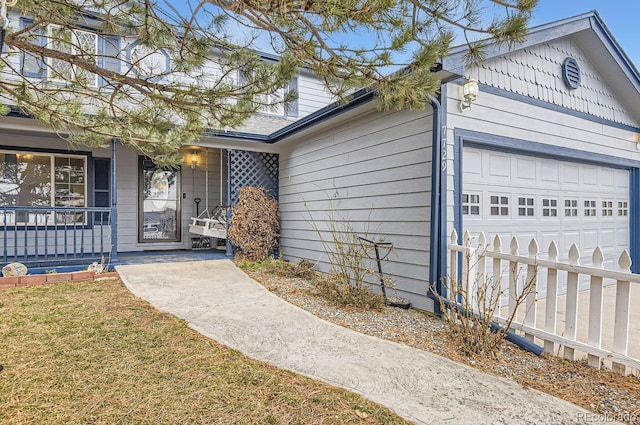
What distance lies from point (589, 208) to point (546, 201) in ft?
4.10

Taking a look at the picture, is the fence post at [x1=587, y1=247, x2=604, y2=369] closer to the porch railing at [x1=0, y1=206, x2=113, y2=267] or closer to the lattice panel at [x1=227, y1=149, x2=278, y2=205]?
the lattice panel at [x1=227, y1=149, x2=278, y2=205]

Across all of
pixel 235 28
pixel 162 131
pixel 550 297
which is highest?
pixel 235 28

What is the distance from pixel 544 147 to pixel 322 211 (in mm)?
3551

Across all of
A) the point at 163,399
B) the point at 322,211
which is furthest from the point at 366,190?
the point at 163,399

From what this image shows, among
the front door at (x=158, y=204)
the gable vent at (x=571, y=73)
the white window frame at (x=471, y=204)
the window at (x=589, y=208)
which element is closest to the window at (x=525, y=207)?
the white window frame at (x=471, y=204)

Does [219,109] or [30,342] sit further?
[219,109]

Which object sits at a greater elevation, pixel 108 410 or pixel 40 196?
pixel 40 196

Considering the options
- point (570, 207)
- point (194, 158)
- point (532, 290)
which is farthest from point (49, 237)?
point (570, 207)

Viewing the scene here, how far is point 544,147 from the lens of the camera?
5.22 meters

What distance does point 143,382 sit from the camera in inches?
100.0

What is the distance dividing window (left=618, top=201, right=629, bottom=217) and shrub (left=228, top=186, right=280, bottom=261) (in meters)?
6.36

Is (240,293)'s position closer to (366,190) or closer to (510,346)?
(366,190)

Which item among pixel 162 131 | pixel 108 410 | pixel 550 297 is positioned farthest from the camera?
pixel 162 131

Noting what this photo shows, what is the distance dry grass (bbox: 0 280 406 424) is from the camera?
2.15 metres
